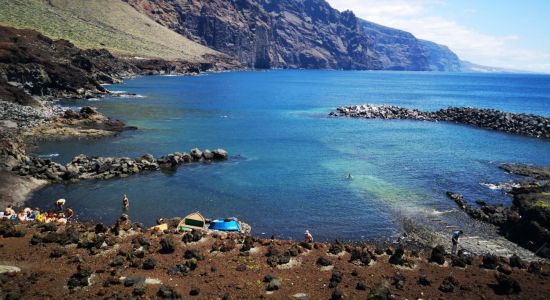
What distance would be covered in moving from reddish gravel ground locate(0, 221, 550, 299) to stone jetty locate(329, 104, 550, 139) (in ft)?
250

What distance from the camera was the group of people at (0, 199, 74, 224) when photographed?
36.8 metres

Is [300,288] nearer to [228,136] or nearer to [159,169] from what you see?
[159,169]

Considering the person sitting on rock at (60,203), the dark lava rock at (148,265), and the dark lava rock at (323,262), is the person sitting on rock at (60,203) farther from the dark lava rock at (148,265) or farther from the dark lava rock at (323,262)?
the dark lava rock at (323,262)

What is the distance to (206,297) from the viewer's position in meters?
24.2

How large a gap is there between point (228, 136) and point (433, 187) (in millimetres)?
40037

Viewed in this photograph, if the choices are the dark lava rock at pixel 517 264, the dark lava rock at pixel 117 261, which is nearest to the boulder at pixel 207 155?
the dark lava rock at pixel 117 261

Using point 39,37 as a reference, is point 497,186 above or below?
below

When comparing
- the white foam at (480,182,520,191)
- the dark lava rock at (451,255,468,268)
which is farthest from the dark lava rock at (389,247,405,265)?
the white foam at (480,182,520,191)

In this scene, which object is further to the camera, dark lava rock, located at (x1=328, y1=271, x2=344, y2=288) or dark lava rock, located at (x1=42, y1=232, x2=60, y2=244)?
dark lava rock, located at (x1=42, y1=232, x2=60, y2=244)

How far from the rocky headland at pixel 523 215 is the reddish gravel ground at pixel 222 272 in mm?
7180

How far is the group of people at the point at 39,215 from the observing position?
3676cm

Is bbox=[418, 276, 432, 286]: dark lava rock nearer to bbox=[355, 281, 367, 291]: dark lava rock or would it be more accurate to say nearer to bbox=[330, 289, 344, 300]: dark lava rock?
bbox=[355, 281, 367, 291]: dark lava rock

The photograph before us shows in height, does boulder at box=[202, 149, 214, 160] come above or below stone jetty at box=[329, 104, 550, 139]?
below

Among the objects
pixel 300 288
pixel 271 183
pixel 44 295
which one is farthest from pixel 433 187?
A: pixel 44 295
